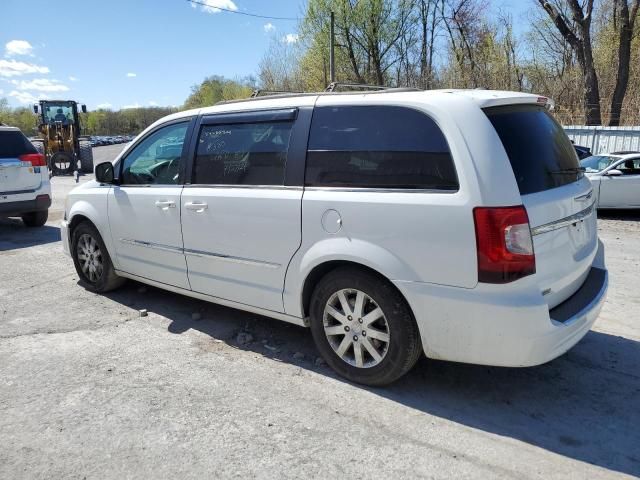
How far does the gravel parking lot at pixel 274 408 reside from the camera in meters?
2.67

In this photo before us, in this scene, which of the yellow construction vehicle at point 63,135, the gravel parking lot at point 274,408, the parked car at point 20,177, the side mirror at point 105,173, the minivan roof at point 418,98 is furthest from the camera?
the yellow construction vehicle at point 63,135

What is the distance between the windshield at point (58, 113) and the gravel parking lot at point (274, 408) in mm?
21738

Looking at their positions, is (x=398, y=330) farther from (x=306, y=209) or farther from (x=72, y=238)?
(x=72, y=238)

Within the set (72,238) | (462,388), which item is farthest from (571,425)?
(72,238)

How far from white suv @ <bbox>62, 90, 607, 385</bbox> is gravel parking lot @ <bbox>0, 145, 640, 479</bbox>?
0.37m

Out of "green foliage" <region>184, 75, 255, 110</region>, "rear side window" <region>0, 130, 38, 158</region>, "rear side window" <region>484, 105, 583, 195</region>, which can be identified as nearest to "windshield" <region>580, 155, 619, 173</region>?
"rear side window" <region>484, 105, 583, 195</region>

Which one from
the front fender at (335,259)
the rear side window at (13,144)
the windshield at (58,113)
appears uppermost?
the windshield at (58,113)

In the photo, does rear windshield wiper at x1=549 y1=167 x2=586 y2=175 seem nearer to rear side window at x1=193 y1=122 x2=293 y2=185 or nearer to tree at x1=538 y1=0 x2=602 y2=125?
rear side window at x1=193 y1=122 x2=293 y2=185

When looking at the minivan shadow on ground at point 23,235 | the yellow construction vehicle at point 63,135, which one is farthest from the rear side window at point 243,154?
the yellow construction vehicle at point 63,135

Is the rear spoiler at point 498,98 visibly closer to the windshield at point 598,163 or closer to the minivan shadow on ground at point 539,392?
the minivan shadow on ground at point 539,392

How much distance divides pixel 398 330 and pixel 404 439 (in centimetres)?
62

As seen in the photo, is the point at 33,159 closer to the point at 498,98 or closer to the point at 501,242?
the point at 498,98

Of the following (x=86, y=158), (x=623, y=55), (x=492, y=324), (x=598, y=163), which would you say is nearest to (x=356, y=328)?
(x=492, y=324)

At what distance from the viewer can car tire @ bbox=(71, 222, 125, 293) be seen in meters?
5.22
